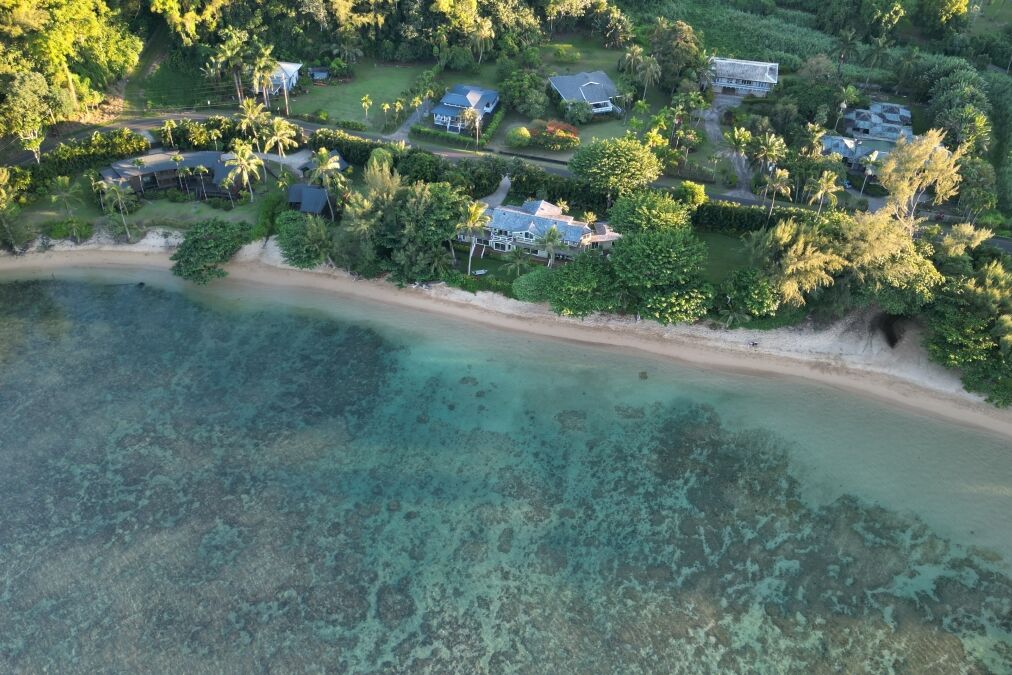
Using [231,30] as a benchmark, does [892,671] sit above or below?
below

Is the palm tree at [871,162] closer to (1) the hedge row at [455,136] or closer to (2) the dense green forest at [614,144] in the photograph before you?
(2) the dense green forest at [614,144]

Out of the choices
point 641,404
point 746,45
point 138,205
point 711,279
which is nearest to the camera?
point 641,404

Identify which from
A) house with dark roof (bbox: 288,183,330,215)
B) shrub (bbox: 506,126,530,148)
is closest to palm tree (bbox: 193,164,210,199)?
house with dark roof (bbox: 288,183,330,215)

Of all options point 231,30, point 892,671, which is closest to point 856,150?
point 892,671

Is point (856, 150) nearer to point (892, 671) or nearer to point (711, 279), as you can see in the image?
point (711, 279)

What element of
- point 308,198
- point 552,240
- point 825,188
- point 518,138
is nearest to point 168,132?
point 308,198

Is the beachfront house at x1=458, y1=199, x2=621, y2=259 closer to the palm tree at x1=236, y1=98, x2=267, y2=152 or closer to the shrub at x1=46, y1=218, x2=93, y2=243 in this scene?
the palm tree at x1=236, y1=98, x2=267, y2=152
